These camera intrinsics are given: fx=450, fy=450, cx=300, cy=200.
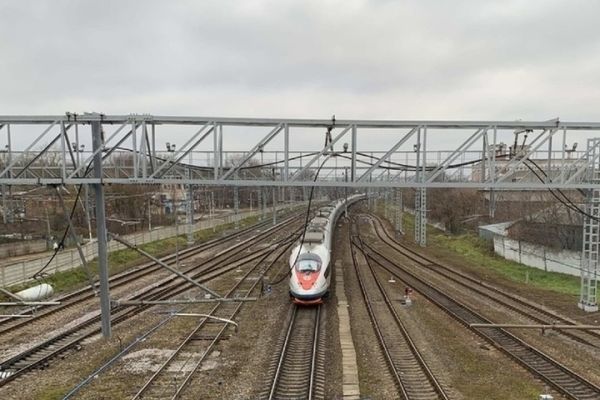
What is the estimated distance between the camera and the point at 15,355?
14.6 m

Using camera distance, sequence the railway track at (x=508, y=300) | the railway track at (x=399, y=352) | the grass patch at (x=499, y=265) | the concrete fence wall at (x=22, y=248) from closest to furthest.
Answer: the railway track at (x=399, y=352), the railway track at (x=508, y=300), the grass patch at (x=499, y=265), the concrete fence wall at (x=22, y=248)

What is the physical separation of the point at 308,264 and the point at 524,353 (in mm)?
9385

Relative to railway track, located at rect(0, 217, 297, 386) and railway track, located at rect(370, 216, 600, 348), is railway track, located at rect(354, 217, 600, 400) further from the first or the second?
railway track, located at rect(0, 217, 297, 386)

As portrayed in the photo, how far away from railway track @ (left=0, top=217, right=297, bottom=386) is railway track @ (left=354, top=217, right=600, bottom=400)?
42.5 feet

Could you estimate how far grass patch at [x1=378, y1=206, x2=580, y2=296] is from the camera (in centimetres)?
2904

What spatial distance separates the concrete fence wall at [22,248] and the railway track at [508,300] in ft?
99.4

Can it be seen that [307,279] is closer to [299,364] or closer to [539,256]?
[299,364]

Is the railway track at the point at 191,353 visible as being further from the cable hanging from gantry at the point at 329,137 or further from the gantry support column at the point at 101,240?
the cable hanging from gantry at the point at 329,137

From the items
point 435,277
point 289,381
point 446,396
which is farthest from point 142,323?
point 435,277

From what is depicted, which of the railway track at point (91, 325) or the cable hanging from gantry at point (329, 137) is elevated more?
the cable hanging from gantry at point (329, 137)

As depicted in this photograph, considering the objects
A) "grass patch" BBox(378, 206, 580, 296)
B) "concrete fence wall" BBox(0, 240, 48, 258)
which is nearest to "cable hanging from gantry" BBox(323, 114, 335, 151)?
"grass patch" BBox(378, 206, 580, 296)

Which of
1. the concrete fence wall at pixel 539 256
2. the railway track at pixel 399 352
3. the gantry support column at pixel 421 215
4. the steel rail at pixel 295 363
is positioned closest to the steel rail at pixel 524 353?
the railway track at pixel 399 352

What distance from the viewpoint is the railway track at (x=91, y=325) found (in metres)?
13.9

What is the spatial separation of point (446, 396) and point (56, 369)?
37.4 ft
